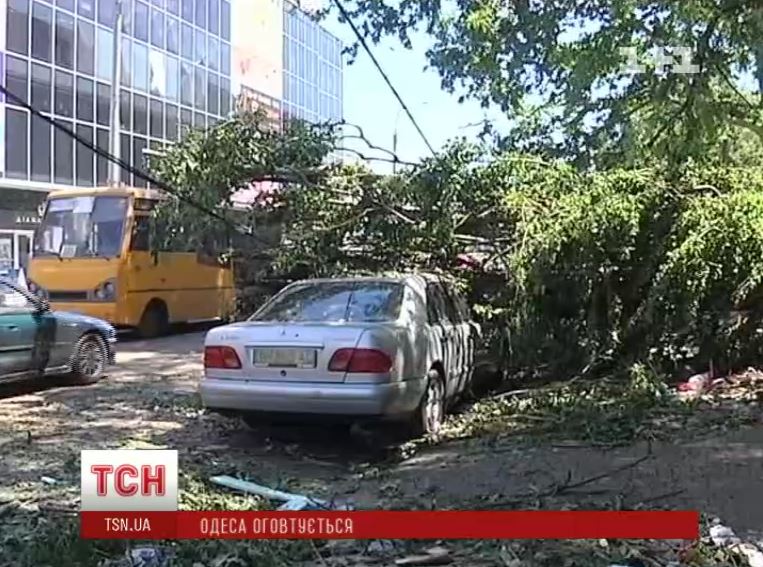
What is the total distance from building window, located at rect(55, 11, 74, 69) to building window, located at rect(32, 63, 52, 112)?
85 cm

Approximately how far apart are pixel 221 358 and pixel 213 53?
36.4m

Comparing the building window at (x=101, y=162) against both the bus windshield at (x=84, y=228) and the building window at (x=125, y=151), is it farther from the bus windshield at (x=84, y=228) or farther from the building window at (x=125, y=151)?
the bus windshield at (x=84, y=228)

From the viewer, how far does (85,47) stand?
33812 mm

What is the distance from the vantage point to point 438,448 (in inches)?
309

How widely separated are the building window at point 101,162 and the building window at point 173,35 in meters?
5.63

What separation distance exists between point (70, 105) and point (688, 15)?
86.2 feet

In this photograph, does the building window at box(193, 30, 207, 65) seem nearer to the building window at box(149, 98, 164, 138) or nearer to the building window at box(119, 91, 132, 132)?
the building window at box(149, 98, 164, 138)

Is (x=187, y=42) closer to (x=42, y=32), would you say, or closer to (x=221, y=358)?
(x=42, y=32)

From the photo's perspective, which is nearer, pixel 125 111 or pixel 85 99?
pixel 85 99

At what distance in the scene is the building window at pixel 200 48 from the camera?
40.4 meters

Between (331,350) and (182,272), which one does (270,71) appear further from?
(331,350)

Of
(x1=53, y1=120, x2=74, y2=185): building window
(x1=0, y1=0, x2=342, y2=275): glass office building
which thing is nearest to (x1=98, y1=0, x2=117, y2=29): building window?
(x1=0, y1=0, x2=342, y2=275): glass office building

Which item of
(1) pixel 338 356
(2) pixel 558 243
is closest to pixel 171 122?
(2) pixel 558 243

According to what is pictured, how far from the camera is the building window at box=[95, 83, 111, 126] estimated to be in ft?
113
